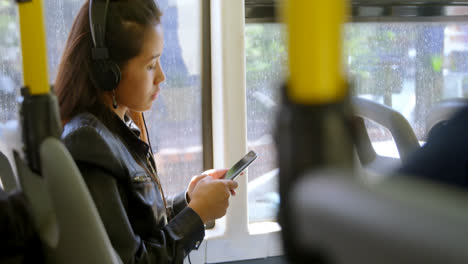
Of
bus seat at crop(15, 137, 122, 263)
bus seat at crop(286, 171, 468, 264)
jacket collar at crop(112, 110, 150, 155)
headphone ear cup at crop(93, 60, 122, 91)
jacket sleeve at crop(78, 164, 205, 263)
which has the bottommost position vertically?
jacket sleeve at crop(78, 164, 205, 263)

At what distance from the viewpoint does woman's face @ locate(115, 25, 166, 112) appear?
1.09 m

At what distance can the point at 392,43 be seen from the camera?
2.12m

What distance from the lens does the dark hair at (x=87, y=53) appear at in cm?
105

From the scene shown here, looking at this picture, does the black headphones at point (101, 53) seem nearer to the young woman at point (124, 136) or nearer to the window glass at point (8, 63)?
the young woman at point (124, 136)

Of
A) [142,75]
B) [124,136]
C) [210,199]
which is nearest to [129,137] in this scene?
[124,136]

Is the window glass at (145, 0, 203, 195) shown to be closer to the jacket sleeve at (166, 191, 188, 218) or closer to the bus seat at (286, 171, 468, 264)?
the jacket sleeve at (166, 191, 188, 218)

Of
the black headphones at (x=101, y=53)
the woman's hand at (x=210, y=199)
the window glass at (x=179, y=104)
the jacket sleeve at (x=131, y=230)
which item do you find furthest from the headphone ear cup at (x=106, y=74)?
the window glass at (x=179, y=104)

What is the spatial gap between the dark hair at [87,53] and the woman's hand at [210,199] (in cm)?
33

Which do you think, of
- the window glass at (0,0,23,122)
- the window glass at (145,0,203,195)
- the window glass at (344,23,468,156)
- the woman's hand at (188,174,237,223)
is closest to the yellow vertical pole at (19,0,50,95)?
the woman's hand at (188,174,237,223)

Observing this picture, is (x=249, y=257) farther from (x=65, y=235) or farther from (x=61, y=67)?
(x=65, y=235)

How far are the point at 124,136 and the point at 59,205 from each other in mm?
772

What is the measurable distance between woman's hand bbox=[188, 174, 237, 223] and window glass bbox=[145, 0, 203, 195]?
0.90m

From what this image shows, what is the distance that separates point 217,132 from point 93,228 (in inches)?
62.7

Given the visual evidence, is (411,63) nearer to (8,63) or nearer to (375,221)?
(8,63)
